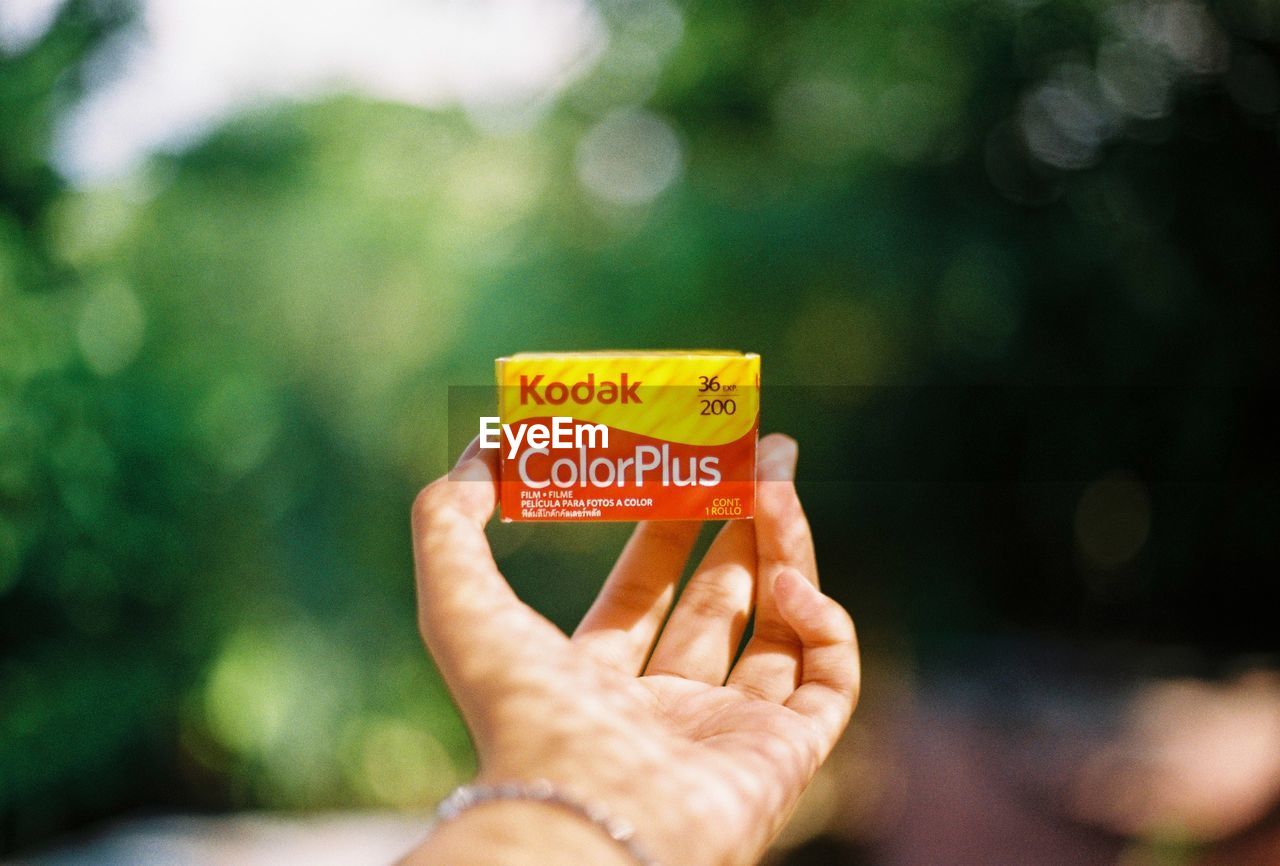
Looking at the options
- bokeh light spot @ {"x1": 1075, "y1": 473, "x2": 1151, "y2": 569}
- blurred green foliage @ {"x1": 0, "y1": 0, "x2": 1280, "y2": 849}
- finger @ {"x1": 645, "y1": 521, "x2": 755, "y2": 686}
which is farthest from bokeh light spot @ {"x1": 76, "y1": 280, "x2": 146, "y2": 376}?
bokeh light spot @ {"x1": 1075, "y1": 473, "x2": 1151, "y2": 569}

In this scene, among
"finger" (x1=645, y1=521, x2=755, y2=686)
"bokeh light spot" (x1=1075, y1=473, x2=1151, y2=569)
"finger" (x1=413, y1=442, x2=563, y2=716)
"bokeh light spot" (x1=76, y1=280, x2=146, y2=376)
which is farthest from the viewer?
"bokeh light spot" (x1=1075, y1=473, x2=1151, y2=569)

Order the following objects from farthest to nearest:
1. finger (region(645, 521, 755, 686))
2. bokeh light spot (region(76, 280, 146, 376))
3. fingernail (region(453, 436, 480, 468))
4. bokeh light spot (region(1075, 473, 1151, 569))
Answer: bokeh light spot (region(1075, 473, 1151, 569)) → bokeh light spot (region(76, 280, 146, 376)) → finger (region(645, 521, 755, 686)) → fingernail (region(453, 436, 480, 468))

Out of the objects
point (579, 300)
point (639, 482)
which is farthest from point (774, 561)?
point (579, 300)

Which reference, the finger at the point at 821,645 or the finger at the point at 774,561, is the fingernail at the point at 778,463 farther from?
the finger at the point at 821,645

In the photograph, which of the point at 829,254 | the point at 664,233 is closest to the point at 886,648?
the point at 829,254

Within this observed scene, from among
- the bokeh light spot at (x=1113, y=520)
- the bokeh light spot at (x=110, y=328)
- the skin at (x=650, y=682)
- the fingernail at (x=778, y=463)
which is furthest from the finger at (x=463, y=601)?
the bokeh light spot at (x=1113, y=520)

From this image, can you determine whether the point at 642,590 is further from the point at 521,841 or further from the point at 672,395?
the point at 521,841

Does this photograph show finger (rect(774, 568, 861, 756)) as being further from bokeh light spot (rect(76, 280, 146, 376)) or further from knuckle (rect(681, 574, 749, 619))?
bokeh light spot (rect(76, 280, 146, 376))

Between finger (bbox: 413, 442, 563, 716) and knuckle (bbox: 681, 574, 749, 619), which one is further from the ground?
finger (bbox: 413, 442, 563, 716)

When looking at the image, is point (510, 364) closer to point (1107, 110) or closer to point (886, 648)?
point (886, 648)
